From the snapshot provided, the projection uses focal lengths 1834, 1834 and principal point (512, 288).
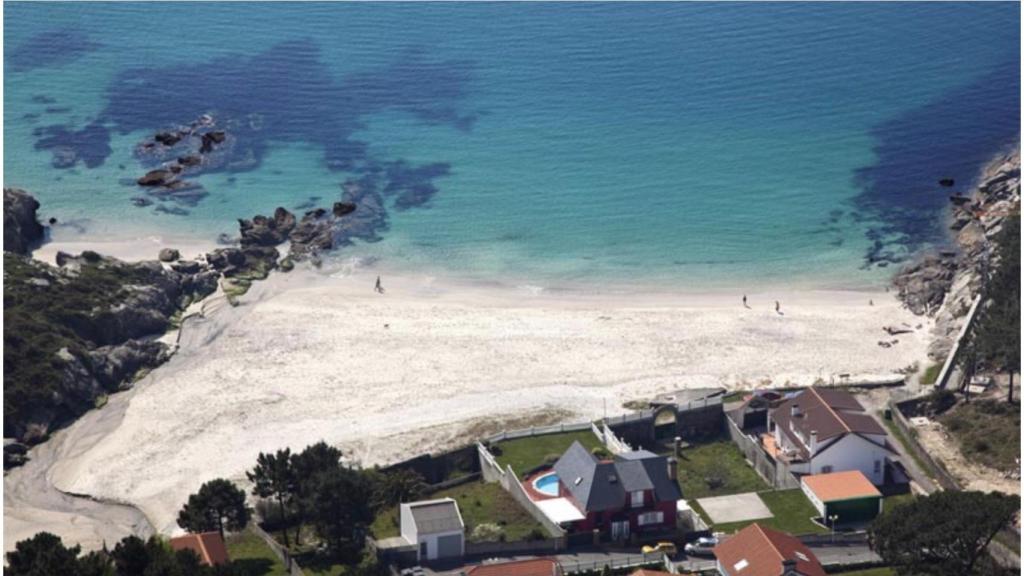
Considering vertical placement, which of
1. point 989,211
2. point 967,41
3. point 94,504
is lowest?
point 94,504

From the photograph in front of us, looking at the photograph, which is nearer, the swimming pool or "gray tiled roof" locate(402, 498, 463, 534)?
"gray tiled roof" locate(402, 498, 463, 534)

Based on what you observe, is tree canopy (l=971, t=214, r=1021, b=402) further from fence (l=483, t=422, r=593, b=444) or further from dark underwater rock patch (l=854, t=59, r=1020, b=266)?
fence (l=483, t=422, r=593, b=444)

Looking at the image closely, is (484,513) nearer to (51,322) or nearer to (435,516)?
(435,516)

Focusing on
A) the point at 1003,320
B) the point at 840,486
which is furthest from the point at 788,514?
the point at 1003,320

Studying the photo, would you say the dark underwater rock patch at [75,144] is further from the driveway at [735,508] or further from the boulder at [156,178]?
the driveway at [735,508]

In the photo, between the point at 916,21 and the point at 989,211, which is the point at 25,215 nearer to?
the point at 989,211

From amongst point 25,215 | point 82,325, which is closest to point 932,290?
point 82,325

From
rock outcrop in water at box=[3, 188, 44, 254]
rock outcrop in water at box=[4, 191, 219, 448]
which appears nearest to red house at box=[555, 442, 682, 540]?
rock outcrop in water at box=[4, 191, 219, 448]
